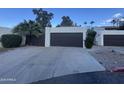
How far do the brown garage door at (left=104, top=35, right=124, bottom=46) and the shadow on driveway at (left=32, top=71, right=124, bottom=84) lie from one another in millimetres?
3418

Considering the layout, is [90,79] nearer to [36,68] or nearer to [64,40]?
[36,68]

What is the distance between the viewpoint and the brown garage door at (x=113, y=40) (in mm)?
11906

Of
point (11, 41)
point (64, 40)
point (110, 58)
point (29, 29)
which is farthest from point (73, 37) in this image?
point (29, 29)

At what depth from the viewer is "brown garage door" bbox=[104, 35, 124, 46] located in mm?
11906

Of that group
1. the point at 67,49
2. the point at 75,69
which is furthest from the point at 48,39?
the point at 75,69

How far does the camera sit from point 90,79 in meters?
8.12

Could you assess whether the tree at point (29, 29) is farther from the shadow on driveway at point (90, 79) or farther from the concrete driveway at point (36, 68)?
the shadow on driveway at point (90, 79)

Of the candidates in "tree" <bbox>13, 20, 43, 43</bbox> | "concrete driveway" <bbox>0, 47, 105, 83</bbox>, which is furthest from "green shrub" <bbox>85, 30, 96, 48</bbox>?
"concrete driveway" <bbox>0, 47, 105, 83</bbox>

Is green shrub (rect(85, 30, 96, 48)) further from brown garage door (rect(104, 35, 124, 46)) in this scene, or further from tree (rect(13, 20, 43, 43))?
tree (rect(13, 20, 43, 43))

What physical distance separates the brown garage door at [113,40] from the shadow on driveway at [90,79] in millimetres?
3418
